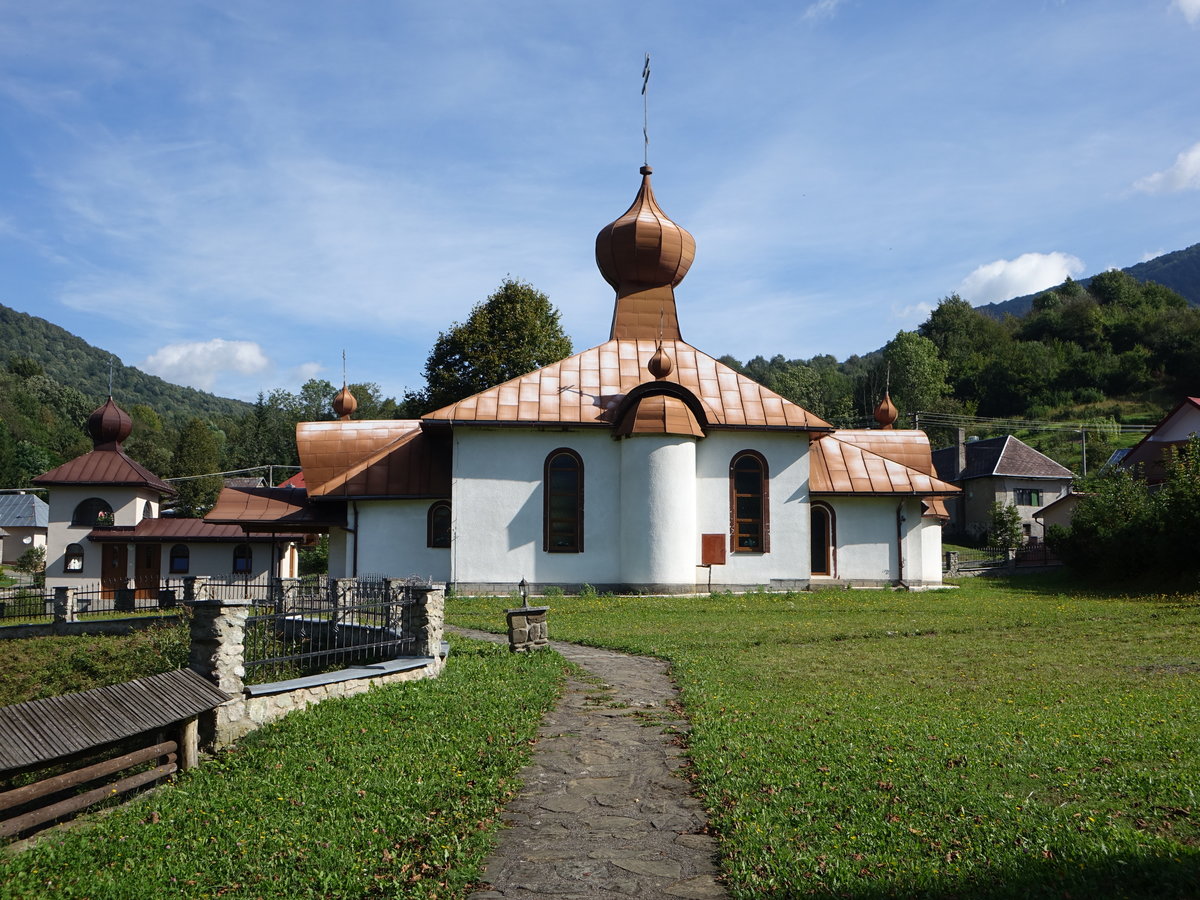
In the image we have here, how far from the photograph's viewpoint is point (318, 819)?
6.70 meters

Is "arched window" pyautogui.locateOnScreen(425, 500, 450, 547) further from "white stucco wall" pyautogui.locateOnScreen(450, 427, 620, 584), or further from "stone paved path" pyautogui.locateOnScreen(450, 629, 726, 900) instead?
A: "stone paved path" pyautogui.locateOnScreen(450, 629, 726, 900)

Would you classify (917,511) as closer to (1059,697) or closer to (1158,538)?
(1158,538)

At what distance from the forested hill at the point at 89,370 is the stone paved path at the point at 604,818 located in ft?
405

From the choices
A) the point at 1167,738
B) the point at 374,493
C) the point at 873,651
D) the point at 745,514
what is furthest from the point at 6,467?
the point at 1167,738

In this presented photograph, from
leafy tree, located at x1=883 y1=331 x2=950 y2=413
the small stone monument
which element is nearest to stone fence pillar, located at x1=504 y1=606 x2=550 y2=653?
the small stone monument

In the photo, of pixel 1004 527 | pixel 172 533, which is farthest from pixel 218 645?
pixel 1004 527

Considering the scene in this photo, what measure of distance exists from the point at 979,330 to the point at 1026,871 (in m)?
98.9

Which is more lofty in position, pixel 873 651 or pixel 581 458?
pixel 581 458

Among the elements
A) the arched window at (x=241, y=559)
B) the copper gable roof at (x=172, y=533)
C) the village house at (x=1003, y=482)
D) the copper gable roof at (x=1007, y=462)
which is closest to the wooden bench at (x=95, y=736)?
the copper gable roof at (x=172, y=533)

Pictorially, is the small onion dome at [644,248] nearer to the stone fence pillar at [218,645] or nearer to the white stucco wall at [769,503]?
the white stucco wall at [769,503]

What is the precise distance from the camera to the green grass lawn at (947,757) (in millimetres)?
5457

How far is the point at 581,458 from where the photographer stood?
25.9m

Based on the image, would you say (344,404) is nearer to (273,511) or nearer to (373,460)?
(273,511)

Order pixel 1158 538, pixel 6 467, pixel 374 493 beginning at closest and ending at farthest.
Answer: pixel 1158 538
pixel 374 493
pixel 6 467
